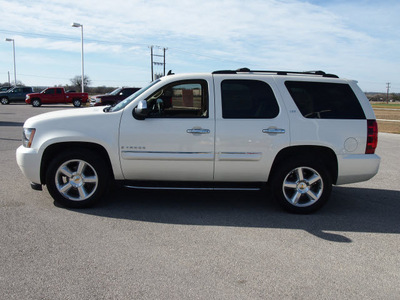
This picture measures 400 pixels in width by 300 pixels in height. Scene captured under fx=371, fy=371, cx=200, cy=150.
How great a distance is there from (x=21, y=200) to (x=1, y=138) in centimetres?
748

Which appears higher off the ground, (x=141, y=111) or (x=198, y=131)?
(x=141, y=111)

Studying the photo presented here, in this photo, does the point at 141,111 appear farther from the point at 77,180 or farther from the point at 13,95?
the point at 13,95

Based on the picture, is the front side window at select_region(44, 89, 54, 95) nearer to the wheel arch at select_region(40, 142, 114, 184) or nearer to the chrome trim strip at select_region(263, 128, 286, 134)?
the wheel arch at select_region(40, 142, 114, 184)

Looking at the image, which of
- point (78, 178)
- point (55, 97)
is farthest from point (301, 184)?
point (55, 97)

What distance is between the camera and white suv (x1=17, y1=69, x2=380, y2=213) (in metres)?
4.93

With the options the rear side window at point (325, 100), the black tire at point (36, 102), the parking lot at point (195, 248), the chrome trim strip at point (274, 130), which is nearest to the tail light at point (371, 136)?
the rear side window at point (325, 100)

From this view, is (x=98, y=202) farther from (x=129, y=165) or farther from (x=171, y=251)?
(x=171, y=251)

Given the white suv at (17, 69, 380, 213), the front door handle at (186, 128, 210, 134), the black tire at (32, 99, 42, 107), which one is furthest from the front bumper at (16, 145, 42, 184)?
the black tire at (32, 99, 42, 107)

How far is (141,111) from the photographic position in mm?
4824

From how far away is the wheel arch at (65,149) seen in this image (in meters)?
5.04

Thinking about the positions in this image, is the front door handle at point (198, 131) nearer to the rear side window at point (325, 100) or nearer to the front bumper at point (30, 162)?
the rear side window at point (325, 100)

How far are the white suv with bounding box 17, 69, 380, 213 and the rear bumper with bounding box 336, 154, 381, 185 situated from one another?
0.01 m

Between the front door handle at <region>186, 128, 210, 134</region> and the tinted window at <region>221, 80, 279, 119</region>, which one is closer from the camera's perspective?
the front door handle at <region>186, 128, 210, 134</region>

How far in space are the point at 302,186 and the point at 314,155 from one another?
47cm
